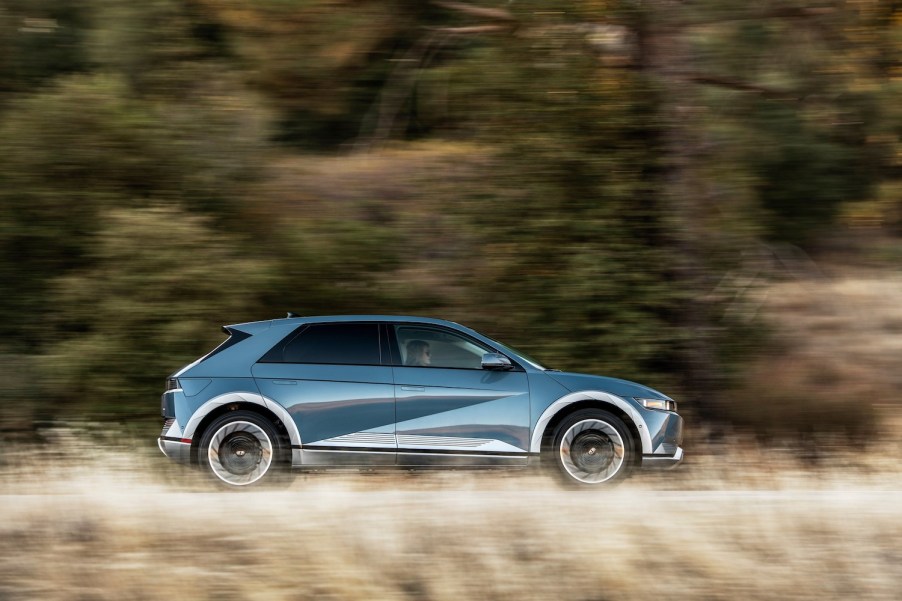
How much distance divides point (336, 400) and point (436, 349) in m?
0.92

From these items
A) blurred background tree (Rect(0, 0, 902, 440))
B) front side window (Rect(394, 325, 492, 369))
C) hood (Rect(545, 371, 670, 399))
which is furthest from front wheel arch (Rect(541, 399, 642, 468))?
blurred background tree (Rect(0, 0, 902, 440))

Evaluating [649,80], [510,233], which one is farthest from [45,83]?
[649,80]

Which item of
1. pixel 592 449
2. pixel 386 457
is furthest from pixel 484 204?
pixel 386 457

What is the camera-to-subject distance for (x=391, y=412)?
8.50 m

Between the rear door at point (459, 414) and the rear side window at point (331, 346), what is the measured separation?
27 cm

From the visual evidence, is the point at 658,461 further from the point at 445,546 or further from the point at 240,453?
the point at 240,453

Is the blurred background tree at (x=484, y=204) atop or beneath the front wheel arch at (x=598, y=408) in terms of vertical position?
atop

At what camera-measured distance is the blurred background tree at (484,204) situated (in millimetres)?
12273

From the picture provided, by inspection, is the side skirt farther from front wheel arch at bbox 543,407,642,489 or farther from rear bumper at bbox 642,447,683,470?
rear bumper at bbox 642,447,683,470

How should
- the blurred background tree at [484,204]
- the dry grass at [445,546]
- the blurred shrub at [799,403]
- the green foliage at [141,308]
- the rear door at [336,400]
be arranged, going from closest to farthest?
the dry grass at [445,546], the rear door at [336,400], the green foliage at [141,308], the blurred background tree at [484,204], the blurred shrub at [799,403]

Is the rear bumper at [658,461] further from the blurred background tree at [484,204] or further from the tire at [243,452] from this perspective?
the blurred background tree at [484,204]

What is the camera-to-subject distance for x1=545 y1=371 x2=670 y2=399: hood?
8703mm

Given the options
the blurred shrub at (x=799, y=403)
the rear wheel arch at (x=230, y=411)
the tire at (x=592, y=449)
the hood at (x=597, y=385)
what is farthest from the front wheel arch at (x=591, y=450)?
the blurred shrub at (x=799, y=403)

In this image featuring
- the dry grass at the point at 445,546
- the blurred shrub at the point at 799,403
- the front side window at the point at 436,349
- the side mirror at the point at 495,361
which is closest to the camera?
the dry grass at the point at 445,546
